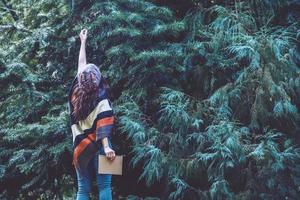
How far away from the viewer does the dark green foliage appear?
4781 millimetres

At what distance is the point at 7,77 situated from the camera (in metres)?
5.73

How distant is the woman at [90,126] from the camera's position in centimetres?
438

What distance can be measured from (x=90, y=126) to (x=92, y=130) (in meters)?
0.04

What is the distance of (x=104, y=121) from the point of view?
14.5ft

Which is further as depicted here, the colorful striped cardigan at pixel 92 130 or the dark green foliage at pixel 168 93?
the dark green foliage at pixel 168 93

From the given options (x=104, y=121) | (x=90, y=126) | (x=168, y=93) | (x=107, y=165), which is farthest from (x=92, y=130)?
(x=168, y=93)

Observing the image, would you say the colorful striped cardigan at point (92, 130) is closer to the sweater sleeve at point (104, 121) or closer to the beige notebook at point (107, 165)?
the sweater sleeve at point (104, 121)

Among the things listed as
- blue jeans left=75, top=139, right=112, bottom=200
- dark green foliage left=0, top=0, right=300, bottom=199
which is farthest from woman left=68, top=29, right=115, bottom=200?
→ dark green foliage left=0, top=0, right=300, bottom=199

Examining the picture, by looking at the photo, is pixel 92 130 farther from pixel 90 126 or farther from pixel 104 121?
pixel 104 121

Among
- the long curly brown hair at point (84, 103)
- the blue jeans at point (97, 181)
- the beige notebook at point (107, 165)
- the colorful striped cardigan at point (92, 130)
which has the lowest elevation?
the blue jeans at point (97, 181)

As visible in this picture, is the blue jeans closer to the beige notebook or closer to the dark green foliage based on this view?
the beige notebook

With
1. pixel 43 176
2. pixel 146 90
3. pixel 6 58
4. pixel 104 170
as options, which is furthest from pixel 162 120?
pixel 6 58

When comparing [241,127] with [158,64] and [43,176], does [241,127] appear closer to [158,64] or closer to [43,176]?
[158,64]

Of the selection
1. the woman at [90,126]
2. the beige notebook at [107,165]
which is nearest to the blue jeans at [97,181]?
the woman at [90,126]
